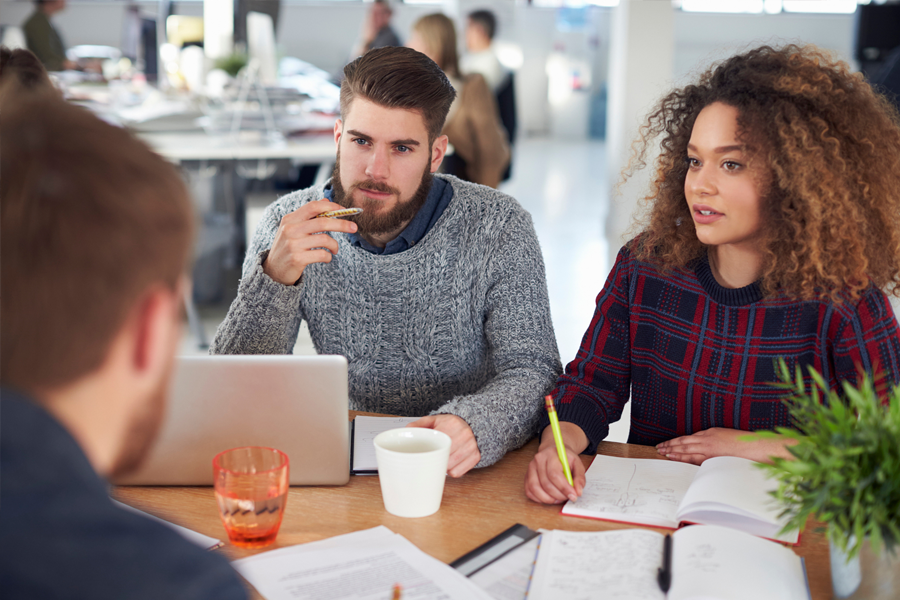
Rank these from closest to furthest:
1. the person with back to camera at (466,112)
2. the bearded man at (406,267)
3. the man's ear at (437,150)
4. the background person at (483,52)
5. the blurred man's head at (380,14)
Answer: the bearded man at (406,267) → the man's ear at (437,150) → the person with back to camera at (466,112) → the background person at (483,52) → the blurred man's head at (380,14)

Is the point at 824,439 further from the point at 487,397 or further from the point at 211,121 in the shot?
the point at 211,121

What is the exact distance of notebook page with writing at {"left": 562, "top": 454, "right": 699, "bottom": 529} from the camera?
39.0 inches

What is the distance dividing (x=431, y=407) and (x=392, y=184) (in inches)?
17.4

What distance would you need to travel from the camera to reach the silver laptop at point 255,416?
1013 millimetres

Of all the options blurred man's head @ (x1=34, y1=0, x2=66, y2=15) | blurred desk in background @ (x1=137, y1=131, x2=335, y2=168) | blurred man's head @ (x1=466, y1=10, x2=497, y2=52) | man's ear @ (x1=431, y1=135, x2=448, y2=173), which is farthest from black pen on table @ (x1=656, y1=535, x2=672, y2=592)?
blurred man's head @ (x1=34, y1=0, x2=66, y2=15)

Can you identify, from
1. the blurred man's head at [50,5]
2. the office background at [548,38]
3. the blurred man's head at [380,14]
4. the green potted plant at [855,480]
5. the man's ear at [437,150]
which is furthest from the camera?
the office background at [548,38]

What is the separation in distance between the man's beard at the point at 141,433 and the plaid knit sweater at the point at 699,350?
83 centimetres

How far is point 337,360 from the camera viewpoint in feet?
3.31

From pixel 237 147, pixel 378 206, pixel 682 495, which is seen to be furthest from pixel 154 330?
pixel 237 147

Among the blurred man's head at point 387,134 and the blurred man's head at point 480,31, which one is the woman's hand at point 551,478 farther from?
the blurred man's head at point 480,31

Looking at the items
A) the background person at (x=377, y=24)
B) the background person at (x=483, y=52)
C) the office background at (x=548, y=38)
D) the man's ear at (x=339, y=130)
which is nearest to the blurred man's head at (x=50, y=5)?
the background person at (x=377, y=24)

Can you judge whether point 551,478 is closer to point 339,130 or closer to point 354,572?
point 354,572

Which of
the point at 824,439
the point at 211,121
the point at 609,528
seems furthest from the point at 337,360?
the point at 211,121

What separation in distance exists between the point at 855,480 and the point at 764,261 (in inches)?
27.0
